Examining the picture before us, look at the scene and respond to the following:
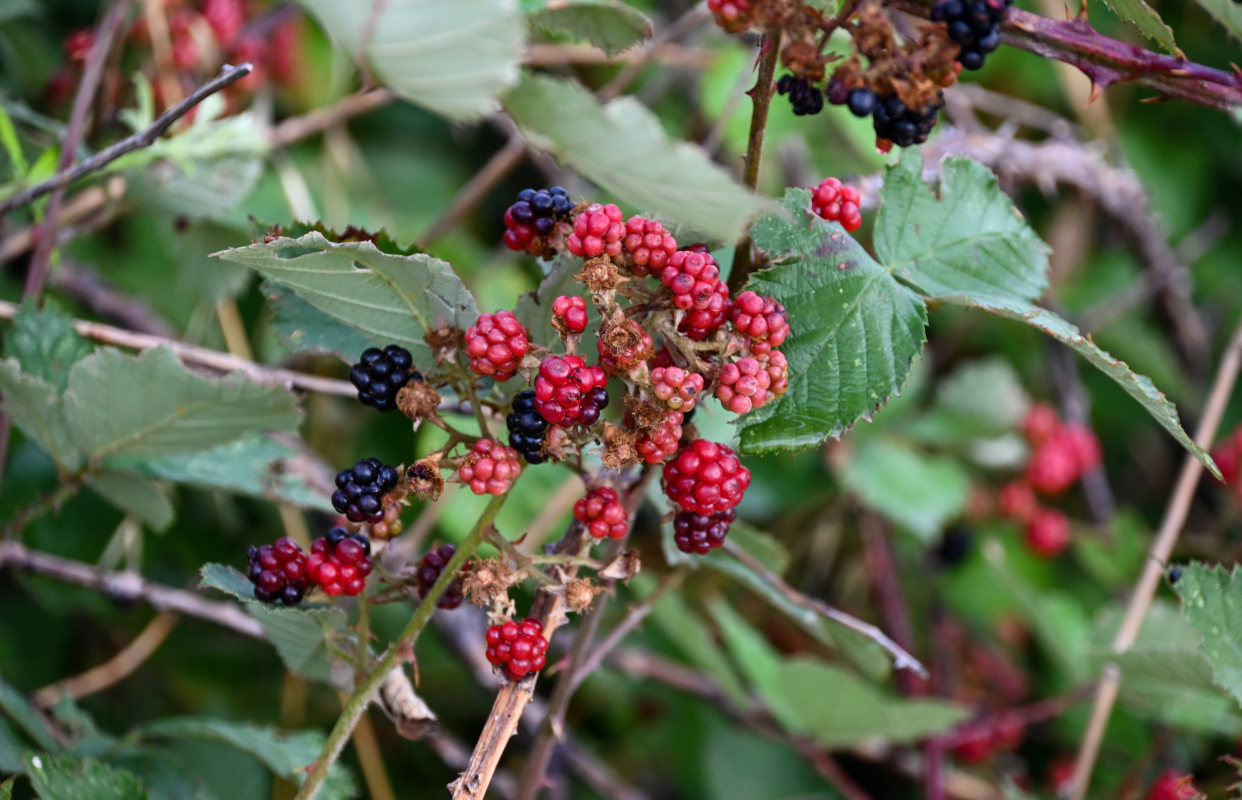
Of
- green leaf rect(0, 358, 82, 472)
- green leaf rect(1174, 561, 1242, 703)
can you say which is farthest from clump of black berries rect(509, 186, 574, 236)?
green leaf rect(1174, 561, 1242, 703)

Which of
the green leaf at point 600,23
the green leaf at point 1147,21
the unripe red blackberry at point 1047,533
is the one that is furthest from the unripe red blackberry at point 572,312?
the unripe red blackberry at point 1047,533

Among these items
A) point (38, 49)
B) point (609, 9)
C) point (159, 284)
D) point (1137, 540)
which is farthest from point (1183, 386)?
point (38, 49)

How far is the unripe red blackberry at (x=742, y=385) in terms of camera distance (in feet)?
2.52

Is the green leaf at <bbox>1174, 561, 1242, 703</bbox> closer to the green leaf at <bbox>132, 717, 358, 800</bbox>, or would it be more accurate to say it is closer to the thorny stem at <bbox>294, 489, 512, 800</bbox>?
the thorny stem at <bbox>294, 489, 512, 800</bbox>

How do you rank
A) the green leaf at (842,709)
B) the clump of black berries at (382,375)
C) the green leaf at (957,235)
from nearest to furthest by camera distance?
the clump of black berries at (382,375) < the green leaf at (957,235) < the green leaf at (842,709)

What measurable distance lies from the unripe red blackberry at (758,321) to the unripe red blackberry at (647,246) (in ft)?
0.23

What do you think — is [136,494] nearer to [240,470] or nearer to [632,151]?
[240,470]

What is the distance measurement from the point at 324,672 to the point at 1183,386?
7.08ft

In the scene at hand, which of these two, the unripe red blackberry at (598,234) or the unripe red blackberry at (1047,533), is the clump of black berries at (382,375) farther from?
the unripe red blackberry at (1047,533)

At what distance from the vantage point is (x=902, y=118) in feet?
2.56

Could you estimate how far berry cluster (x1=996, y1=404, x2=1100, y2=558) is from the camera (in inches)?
90.4

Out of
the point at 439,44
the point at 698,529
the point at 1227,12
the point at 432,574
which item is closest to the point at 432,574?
the point at 432,574

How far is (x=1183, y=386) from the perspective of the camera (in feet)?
7.82

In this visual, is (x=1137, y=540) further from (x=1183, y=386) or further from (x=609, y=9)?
(x=609, y=9)
